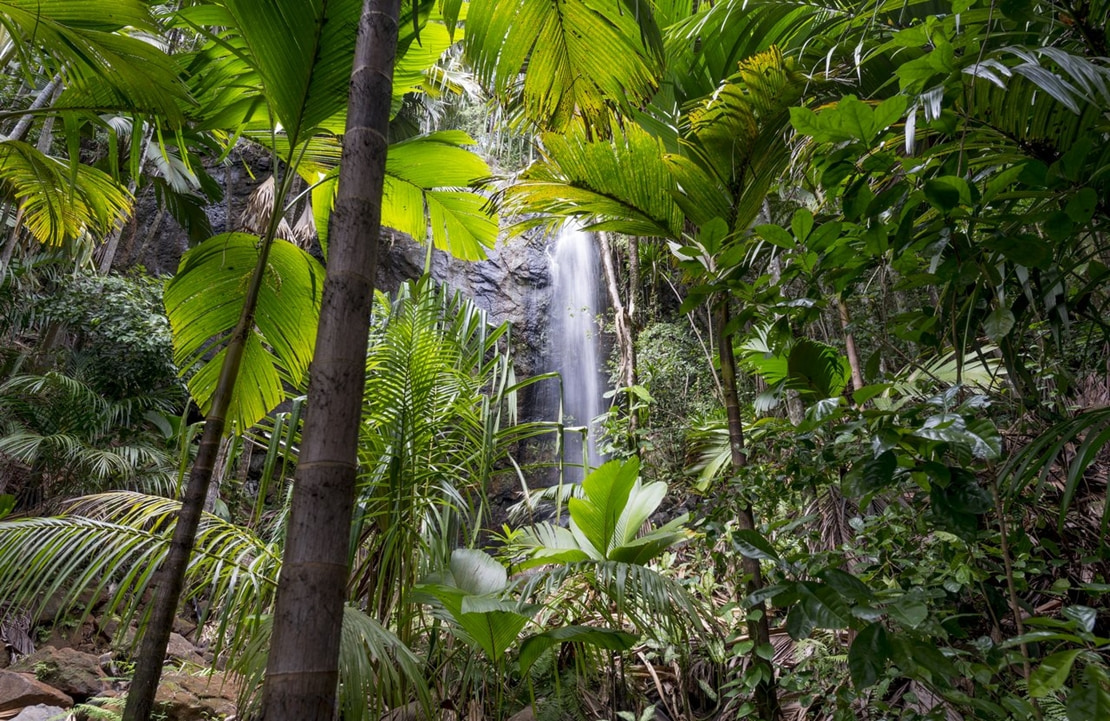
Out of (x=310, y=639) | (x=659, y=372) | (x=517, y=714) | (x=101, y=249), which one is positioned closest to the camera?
(x=310, y=639)

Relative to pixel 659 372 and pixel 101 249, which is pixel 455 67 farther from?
pixel 101 249

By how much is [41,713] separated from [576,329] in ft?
30.8

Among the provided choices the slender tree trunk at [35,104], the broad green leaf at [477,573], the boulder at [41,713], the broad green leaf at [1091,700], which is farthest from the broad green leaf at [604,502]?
the slender tree trunk at [35,104]

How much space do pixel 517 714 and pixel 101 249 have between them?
10.6 metres

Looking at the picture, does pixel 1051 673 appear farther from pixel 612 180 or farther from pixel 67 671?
pixel 67 671

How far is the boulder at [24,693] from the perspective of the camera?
3643mm

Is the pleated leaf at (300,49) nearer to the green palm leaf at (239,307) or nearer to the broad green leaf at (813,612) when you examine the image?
the green palm leaf at (239,307)

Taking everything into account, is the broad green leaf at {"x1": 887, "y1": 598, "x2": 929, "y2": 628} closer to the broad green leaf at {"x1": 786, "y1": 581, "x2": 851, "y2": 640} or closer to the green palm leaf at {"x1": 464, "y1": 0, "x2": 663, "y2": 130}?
the broad green leaf at {"x1": 786, "y1": 581, "x2": 851, "y2": 640}

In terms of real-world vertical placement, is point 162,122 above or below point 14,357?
below

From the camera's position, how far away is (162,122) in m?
2.61

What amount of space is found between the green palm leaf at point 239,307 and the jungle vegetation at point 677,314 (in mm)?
15

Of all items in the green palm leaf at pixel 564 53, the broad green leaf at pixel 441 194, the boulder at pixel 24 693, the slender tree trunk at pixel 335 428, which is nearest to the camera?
the slender tree trunk at pixel 335 428

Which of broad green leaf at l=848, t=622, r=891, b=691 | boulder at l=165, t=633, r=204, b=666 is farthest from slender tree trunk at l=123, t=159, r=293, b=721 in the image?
boulder at l=165, t=633, r=204, b=666

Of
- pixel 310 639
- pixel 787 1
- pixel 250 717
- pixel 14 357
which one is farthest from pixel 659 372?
pixel 14 357
